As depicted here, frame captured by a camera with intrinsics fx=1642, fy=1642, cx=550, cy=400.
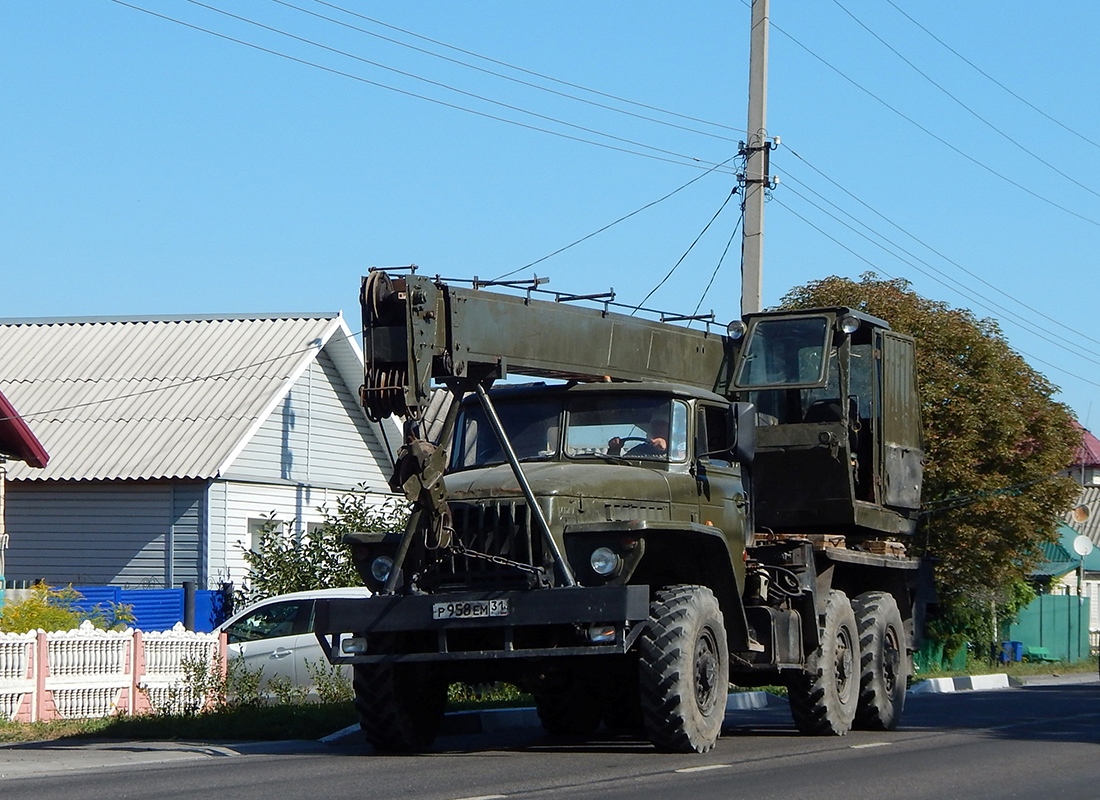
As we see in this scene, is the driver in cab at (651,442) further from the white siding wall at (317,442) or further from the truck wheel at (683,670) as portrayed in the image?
the white siding wall at (317,442)

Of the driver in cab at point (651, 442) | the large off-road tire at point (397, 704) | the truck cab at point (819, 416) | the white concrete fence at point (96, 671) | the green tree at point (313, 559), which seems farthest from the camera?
the green tree at point (313, 559)

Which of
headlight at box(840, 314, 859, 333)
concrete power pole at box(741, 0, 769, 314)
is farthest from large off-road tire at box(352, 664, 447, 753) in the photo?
concrete power pole at box(741, 0, 769, 314)

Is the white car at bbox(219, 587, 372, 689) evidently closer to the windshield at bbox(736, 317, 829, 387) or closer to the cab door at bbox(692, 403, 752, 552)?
the windshield at bbox(736, 317, 829, 387)

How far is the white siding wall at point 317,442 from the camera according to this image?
28.4 metres

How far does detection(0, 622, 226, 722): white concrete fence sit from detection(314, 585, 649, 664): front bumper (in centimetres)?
530

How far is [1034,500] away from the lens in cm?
2873

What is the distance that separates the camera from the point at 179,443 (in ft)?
89.0

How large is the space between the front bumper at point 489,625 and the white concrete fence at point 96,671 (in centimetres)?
530

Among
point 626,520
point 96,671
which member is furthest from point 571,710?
point 96,671

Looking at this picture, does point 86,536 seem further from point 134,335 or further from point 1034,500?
point 1034,500

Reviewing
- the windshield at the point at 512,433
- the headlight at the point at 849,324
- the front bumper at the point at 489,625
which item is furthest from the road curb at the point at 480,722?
the headlight at the point at 849,324

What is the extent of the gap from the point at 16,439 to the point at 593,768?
42.9 feet

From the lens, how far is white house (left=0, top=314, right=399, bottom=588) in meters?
26.9

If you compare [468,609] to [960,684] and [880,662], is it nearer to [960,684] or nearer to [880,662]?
[880,662]
